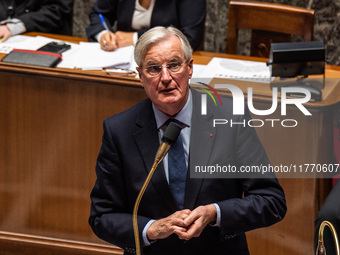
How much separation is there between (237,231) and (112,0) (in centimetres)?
222

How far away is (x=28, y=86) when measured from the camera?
3133 millimetres

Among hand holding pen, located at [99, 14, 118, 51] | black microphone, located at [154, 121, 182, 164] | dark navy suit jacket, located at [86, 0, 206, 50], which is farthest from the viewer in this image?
dark navy suit jacket, located at [86, 0, 206, 50]

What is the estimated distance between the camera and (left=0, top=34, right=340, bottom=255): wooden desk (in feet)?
9.38

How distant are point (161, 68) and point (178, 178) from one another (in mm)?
374

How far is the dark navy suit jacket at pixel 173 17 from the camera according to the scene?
12.0 feet

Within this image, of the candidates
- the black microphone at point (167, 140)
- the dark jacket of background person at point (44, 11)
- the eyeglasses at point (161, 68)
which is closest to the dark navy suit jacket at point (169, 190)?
the eyeglasses at point (161, 68)

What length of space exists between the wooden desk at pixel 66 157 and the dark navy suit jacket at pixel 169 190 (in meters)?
0.83

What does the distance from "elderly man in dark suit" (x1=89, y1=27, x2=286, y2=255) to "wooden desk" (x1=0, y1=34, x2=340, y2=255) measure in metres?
0.84

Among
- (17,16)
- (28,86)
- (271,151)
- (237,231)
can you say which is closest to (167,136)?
(237,231)

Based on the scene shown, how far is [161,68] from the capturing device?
74.4 inches

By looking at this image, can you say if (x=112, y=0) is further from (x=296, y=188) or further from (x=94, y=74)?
(x=296, y=188)

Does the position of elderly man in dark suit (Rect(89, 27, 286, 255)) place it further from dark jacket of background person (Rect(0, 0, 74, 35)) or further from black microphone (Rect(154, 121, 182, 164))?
dark jacket of background person (Rect(0, 0, 74, 35))

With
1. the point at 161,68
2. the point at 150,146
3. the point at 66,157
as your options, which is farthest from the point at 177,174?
the point at 66,157

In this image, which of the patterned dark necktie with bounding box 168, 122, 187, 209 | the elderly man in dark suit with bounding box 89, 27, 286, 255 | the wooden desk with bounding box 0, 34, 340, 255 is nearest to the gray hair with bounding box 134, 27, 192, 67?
the elderly man in dark suit with bounding box 89, 27, 286, 255
